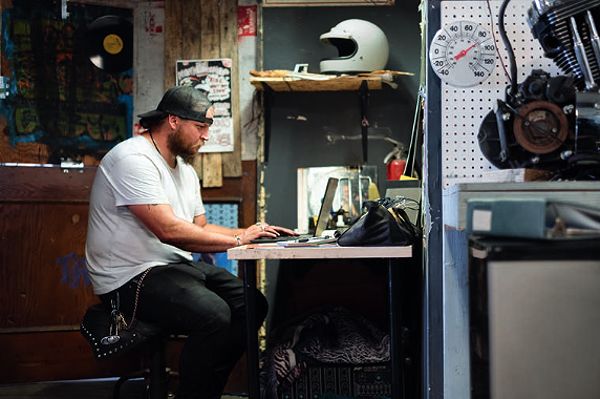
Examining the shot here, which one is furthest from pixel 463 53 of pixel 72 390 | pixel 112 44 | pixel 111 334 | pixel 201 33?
pixel 72 390

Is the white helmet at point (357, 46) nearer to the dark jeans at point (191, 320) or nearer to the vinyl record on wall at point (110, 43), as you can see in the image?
the vinyl record on wall at point (110, 43)

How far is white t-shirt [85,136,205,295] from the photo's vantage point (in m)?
2.72

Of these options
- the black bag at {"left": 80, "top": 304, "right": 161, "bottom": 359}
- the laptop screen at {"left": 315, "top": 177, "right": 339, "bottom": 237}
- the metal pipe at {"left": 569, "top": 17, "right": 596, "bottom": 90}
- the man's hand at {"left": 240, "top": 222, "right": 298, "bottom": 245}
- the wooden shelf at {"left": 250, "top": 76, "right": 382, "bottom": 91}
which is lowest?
the black bag at {"left": 80, "top": 304, "right": 161, "bottom": 359}

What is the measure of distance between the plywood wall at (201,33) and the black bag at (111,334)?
4.81ft

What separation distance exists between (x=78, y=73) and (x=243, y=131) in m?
0.94

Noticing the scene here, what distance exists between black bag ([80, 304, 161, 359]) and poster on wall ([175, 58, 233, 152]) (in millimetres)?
1417

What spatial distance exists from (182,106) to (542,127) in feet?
5.65

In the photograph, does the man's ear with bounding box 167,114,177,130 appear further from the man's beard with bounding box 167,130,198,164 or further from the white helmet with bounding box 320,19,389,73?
the white helmet with bounding box 320,19,389,73

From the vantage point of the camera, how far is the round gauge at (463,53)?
214 cm

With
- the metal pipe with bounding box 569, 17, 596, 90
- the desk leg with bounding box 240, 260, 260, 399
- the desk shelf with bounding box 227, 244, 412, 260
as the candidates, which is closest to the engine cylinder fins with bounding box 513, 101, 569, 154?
the metal pipe with bounding box 569, 17, 596, 90

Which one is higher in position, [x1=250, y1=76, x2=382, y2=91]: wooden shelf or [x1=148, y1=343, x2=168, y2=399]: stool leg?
[x1=250, y1=76, x2=382, y2=91]: wooden shelf

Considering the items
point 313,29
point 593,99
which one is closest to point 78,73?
point 313,29

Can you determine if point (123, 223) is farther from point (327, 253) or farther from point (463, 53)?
point (463, 53)

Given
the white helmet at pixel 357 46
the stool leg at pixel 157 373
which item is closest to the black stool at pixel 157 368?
the stool leg at pixel 157 373
